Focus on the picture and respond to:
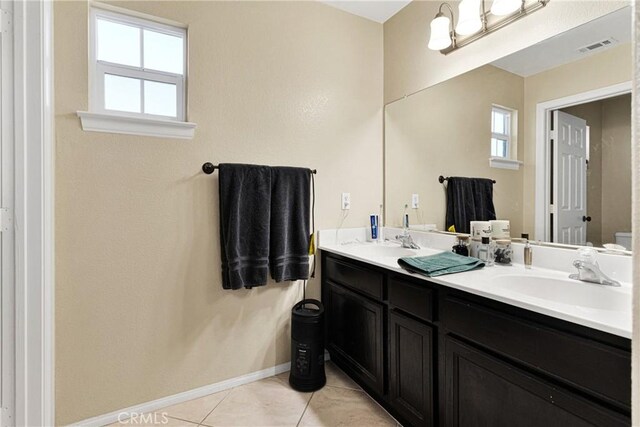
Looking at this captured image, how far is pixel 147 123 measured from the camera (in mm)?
1675

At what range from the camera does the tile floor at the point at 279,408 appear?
1635mm

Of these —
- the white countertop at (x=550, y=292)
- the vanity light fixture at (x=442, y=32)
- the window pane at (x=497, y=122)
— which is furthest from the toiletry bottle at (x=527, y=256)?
the vanity light fixture at (x=442, y=32)

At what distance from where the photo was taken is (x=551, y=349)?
93 centimetres

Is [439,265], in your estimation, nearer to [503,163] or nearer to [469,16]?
[503,163]

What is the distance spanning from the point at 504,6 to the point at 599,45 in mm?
496

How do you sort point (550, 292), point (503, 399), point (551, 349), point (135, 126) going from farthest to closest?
point (135, 126) → point (550, 292) → point (503, 399) → point (551, 349)

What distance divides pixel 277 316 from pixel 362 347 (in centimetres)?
63

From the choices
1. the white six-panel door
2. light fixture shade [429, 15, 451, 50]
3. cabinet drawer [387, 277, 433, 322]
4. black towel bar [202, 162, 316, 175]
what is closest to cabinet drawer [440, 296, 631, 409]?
cabinet drawer [387, 277, 433, 322]

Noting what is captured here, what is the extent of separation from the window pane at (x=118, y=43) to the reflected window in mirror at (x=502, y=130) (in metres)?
2.08

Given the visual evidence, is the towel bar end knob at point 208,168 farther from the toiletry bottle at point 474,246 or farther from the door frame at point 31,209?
the toiletry bottle at point 474,246

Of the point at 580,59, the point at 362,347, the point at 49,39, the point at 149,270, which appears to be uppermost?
the point at 49,39

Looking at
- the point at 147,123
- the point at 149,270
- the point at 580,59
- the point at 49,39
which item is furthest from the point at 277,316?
the point at 580,59

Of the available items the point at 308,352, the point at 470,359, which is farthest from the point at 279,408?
the point at 470,359

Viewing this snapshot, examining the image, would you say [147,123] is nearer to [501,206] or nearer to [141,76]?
[141,76]
